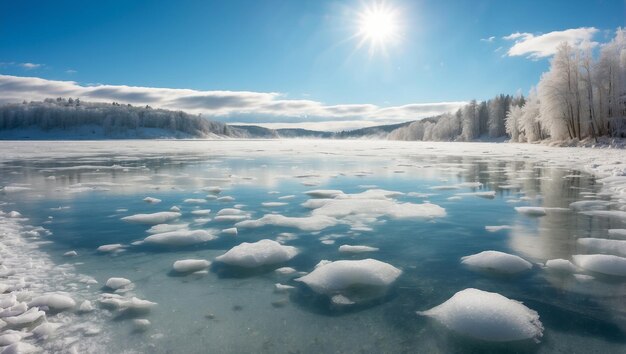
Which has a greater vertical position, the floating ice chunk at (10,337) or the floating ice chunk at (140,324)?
the floating ice chunk at (10,337)

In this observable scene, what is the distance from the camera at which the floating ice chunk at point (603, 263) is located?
4289 millimetres

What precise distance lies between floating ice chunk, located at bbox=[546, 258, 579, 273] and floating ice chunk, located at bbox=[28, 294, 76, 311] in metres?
5.04

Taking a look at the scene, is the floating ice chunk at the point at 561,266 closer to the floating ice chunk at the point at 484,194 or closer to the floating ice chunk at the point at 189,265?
the floating ice chunk at the point at 189,265

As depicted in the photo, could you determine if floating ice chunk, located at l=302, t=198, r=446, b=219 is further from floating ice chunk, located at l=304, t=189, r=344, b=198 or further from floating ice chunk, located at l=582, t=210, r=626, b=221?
floating ice chunk, located at l=582, t=210, r=626, b=221

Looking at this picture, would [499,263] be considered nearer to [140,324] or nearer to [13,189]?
[140,324]

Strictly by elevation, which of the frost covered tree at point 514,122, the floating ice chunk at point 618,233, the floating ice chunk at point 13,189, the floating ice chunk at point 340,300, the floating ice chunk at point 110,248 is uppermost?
the frost covered tree at point 514,122

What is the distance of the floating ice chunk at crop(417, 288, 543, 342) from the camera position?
9.86 ft

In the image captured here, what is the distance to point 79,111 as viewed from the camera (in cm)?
13575

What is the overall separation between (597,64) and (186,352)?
161 ft

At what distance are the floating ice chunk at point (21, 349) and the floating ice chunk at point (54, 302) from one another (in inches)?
26.6

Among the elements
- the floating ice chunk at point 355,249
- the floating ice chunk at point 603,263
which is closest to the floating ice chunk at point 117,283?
the floating ice chunk at point 355,249

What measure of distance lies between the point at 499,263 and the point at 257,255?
2.92 meters

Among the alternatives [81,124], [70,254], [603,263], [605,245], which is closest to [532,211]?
[605,245]

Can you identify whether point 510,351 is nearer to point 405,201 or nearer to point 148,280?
point 148,280
